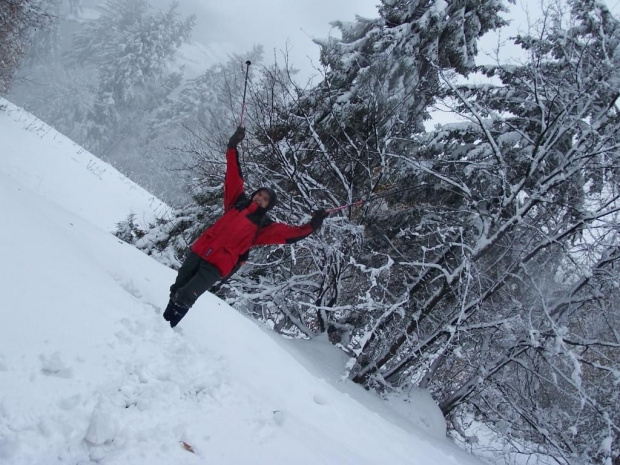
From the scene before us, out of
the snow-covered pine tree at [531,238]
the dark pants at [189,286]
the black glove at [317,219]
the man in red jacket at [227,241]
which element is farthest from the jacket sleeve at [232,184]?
the snow-covered pine tree at [531,238]

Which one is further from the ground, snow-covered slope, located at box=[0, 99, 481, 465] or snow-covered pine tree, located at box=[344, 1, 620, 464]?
snow-covered pine tree, located at box=[344, 1, 620, 464]

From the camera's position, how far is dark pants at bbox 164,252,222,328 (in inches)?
147

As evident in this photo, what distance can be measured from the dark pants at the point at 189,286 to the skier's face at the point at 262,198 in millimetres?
807

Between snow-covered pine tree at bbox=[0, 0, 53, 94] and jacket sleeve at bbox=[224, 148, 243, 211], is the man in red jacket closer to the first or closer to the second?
jacket sleeve at bbox=[224, 148, 243, 211]

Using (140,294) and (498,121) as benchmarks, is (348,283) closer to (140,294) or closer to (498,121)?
(498,121)

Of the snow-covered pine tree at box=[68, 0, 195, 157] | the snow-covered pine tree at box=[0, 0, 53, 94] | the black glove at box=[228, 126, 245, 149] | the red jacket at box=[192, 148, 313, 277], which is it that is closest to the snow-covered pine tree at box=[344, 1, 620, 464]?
the red jacket at box=[192, 148, 313, 277]

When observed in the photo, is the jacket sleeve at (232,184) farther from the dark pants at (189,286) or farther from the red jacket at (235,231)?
the dark pants at (189,286)

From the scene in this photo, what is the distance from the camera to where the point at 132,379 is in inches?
107

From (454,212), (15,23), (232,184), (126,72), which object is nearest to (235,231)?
(232,184)

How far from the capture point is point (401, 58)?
8.29 m

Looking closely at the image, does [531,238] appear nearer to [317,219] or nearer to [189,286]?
[317,219]

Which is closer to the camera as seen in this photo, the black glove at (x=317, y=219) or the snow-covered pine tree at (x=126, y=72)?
the black glove at (x=317, y=219)

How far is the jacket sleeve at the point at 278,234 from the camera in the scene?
4.27 meters

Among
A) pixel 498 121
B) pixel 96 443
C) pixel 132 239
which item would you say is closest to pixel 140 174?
pixel 132 239
